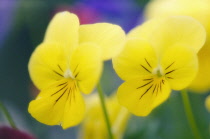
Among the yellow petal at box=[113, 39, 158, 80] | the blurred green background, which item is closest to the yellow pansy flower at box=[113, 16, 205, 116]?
the yellow petal at box=[113, 39, 158, 80]

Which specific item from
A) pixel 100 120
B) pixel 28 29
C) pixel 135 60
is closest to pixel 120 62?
pixel 135 60

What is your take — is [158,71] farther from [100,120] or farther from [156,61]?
[100,120]

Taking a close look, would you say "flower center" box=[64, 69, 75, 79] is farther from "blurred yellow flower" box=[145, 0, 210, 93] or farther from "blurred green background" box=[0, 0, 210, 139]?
"blurred green background" box=[0, 0, 210, 139]

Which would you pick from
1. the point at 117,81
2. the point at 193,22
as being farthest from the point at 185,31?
the point at 117,81

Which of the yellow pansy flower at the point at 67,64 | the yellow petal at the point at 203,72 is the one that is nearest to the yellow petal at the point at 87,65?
the yellow pansy flower at the point at 67,64

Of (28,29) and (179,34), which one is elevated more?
(179,34)

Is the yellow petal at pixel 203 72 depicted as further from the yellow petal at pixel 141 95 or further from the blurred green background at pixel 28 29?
the blurred green background at pixel 28 29

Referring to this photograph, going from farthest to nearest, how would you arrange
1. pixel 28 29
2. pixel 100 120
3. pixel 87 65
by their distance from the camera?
pixel 28 29, pixel 100 120, pixel 87 65

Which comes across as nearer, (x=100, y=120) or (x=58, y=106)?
(x=58, y=106)
